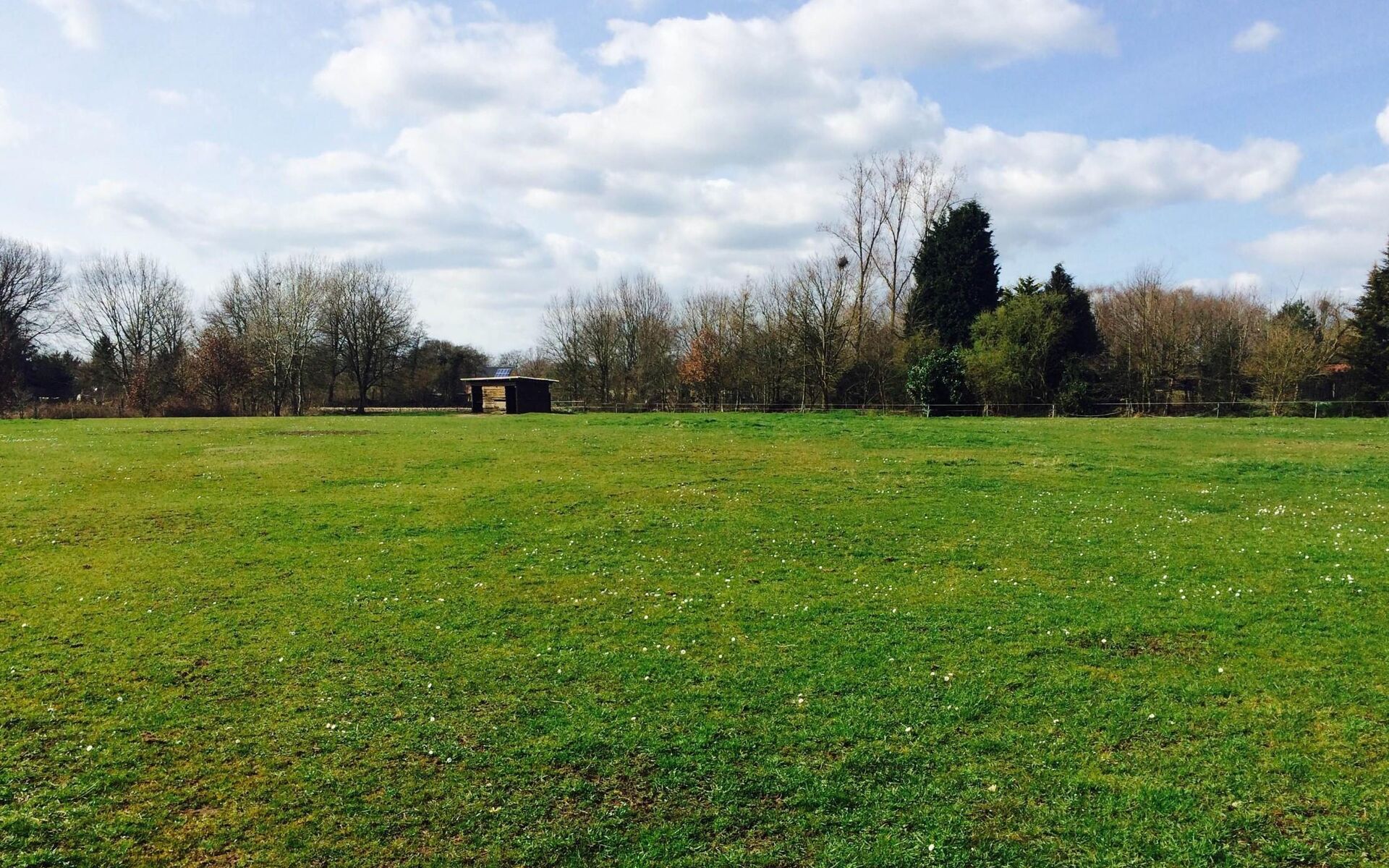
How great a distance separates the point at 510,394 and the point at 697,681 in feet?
213

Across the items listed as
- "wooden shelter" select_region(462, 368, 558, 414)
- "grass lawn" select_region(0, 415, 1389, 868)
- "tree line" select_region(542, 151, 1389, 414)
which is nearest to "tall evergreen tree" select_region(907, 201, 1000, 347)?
"tree line" select_region(542, 151, 1389, 414)

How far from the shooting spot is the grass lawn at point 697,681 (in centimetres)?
517

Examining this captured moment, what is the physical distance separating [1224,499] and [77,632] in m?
21.0

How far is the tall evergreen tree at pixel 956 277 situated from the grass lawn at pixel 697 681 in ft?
154

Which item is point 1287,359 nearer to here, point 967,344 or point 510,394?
point 967,344

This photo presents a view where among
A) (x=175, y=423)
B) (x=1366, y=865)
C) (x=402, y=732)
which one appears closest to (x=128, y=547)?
(x=402, y=732)

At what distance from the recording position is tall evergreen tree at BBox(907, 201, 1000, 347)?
61.9m

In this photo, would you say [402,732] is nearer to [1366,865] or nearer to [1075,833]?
[1075,833]

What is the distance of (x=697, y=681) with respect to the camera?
7.64 meters

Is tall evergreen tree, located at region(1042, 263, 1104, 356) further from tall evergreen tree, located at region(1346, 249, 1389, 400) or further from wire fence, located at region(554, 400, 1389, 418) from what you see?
tall evergreen tree, located at region(1346, 249, 1389, 400)

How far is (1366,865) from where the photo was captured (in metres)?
4.68

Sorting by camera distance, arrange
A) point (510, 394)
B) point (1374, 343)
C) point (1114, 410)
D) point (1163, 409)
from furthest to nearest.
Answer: point (510, 394) < point (1163, 409) < point (1114, 410) < point (1374, 343)

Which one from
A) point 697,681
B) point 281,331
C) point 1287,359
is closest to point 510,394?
point 281,331

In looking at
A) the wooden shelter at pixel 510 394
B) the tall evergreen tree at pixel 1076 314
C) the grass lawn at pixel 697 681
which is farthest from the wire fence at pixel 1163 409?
the grass lawn at pixel 697 681
